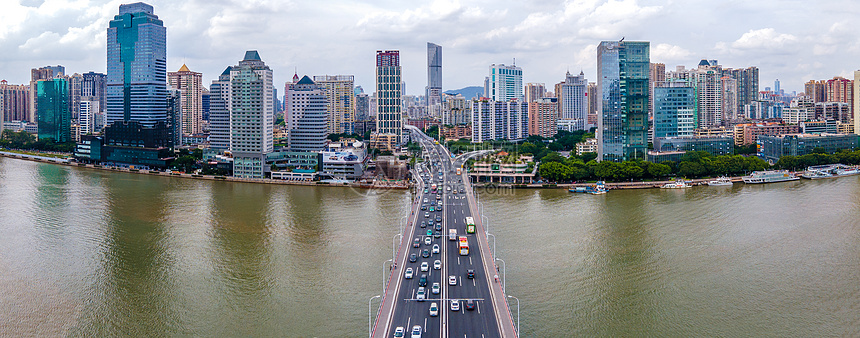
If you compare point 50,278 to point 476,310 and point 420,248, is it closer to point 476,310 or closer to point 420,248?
point 420,248

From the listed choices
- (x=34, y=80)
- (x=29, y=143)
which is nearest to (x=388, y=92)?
(x=29, y=143)

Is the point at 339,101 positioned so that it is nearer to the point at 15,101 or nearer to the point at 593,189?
the point at 593,189

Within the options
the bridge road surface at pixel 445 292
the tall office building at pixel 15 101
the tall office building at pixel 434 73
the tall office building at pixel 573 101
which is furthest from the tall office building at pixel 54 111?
the tall office building at pixel 434 73

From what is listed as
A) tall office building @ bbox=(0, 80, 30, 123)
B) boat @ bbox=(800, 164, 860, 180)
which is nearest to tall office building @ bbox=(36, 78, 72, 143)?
tall office building @ bbox=(0, 80, 30, 123)

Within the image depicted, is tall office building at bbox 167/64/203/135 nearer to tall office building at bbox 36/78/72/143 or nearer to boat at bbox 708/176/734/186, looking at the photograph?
tall office building at bbox 36/78/72/143

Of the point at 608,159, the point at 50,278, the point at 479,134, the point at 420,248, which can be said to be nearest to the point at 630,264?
the point at 420,248

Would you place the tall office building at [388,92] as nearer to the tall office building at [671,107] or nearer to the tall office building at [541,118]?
the tall office building at [541,118]
